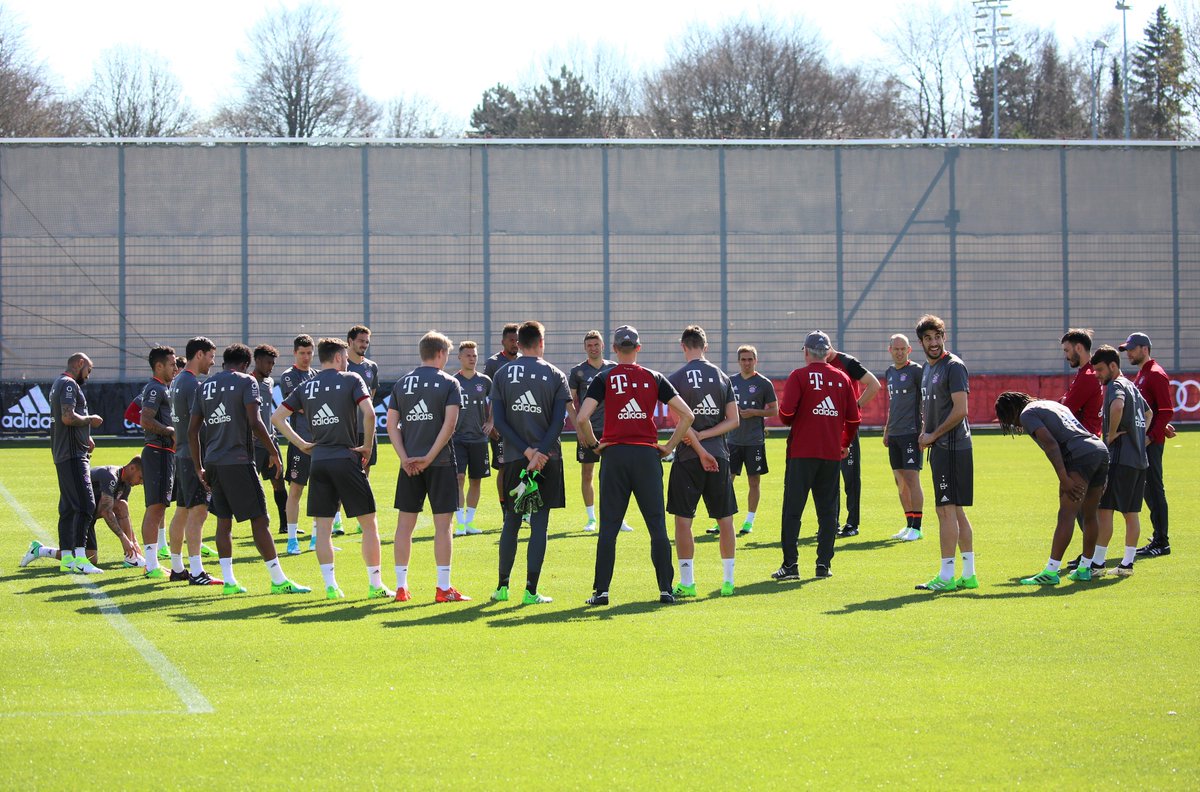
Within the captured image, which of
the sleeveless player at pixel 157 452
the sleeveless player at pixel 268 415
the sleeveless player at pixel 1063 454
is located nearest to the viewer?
the sleeveless player at pixel 1063 454

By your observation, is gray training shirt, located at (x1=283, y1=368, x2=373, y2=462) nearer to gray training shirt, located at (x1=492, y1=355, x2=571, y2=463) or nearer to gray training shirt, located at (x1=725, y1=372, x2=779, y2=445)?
gray training shirt, located at (x1=492, y1=355, x2=571, y2=463)

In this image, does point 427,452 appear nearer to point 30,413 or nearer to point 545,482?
point 545,482

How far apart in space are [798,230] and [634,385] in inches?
1218

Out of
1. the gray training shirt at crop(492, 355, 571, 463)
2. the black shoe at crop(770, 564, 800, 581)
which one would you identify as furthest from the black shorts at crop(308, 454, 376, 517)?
the black shoe at crop(770, 564, 800, 581)

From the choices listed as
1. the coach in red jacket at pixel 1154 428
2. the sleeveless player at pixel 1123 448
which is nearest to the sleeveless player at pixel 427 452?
the sleeveless player at pixel 1123 448

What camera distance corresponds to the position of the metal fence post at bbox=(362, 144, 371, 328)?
37.9 meters

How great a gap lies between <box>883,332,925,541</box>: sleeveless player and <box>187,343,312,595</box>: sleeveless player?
6.40 metres

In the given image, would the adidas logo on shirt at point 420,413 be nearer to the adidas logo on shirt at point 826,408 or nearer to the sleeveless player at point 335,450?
the sleeveless player at point 335,450

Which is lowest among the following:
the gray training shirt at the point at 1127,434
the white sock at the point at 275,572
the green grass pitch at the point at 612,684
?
the green grass pitch at the point at 612,684

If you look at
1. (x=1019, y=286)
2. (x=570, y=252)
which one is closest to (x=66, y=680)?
(x=570, y=252)

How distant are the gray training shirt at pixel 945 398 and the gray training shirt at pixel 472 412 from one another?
564 centimetres

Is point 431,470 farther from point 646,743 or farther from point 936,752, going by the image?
point 936,752

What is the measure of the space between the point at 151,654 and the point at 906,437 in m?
8.37

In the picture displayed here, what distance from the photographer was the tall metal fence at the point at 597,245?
37.6m
